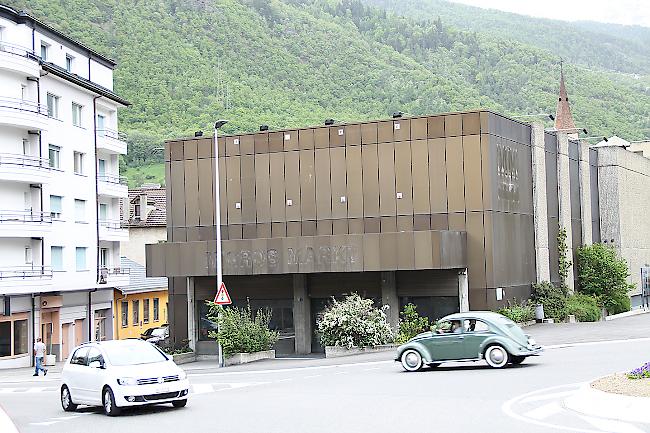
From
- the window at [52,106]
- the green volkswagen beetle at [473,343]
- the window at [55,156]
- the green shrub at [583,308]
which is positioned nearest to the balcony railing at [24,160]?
the window at [55,156]

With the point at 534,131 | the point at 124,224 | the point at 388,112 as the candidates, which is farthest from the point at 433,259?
the point at 388,112

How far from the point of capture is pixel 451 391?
2012 cm

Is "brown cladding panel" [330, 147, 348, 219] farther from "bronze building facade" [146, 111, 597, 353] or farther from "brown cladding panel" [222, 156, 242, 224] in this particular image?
"brown cladding panel" [222, 156, 242, 224]

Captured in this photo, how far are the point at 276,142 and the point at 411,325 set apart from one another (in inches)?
472

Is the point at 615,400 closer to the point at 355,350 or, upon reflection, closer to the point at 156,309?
the point at 355,350

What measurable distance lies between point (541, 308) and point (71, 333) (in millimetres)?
26515

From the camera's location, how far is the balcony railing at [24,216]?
47.1 metres

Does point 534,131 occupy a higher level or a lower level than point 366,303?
higher

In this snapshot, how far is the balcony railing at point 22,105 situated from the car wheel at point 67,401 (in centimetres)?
2827

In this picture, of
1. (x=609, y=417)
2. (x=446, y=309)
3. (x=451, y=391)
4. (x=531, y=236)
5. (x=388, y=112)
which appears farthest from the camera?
(x=388, y=112)

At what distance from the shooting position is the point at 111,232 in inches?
2338

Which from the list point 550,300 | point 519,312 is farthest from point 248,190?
point 550,300

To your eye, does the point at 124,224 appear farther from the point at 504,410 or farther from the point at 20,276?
the point at 504,410

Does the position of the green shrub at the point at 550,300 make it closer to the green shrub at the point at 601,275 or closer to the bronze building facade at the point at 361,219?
the bronze building facade at the point at 361,219
